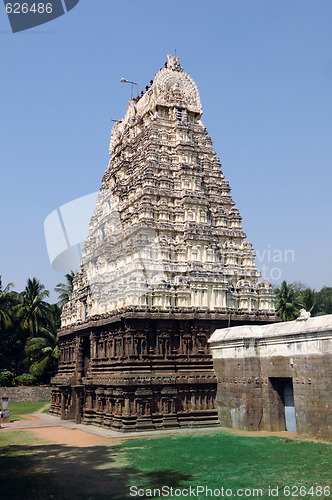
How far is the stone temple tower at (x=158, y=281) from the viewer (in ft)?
93.7

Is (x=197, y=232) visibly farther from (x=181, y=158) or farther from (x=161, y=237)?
(x=181, y=158)

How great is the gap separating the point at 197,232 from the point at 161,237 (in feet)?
8.49

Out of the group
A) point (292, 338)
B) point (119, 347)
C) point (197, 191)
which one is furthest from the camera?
point (197, 191)

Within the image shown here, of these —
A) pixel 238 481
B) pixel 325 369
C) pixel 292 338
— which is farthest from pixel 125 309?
pixel 238 481

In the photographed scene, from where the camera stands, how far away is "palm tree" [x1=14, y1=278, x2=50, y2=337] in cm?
5391

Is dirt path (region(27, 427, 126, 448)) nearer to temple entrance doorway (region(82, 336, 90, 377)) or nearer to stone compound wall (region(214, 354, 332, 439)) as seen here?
temple entrance doorway (region(82, 336, 90, 377))

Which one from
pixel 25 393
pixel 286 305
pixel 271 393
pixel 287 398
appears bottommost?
pixel 25 393

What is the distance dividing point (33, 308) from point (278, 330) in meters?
36.7

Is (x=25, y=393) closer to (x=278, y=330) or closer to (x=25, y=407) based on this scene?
(x=25, y=407)

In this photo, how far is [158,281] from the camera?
30.6 meters

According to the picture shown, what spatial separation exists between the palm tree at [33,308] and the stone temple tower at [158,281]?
13.1 metres

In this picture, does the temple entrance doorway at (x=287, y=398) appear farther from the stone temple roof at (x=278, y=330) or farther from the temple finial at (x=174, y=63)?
the temple finial at (x=174, y=63)

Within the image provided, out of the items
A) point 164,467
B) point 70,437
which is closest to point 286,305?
point 70,437

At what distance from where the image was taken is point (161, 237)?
1286 inches
